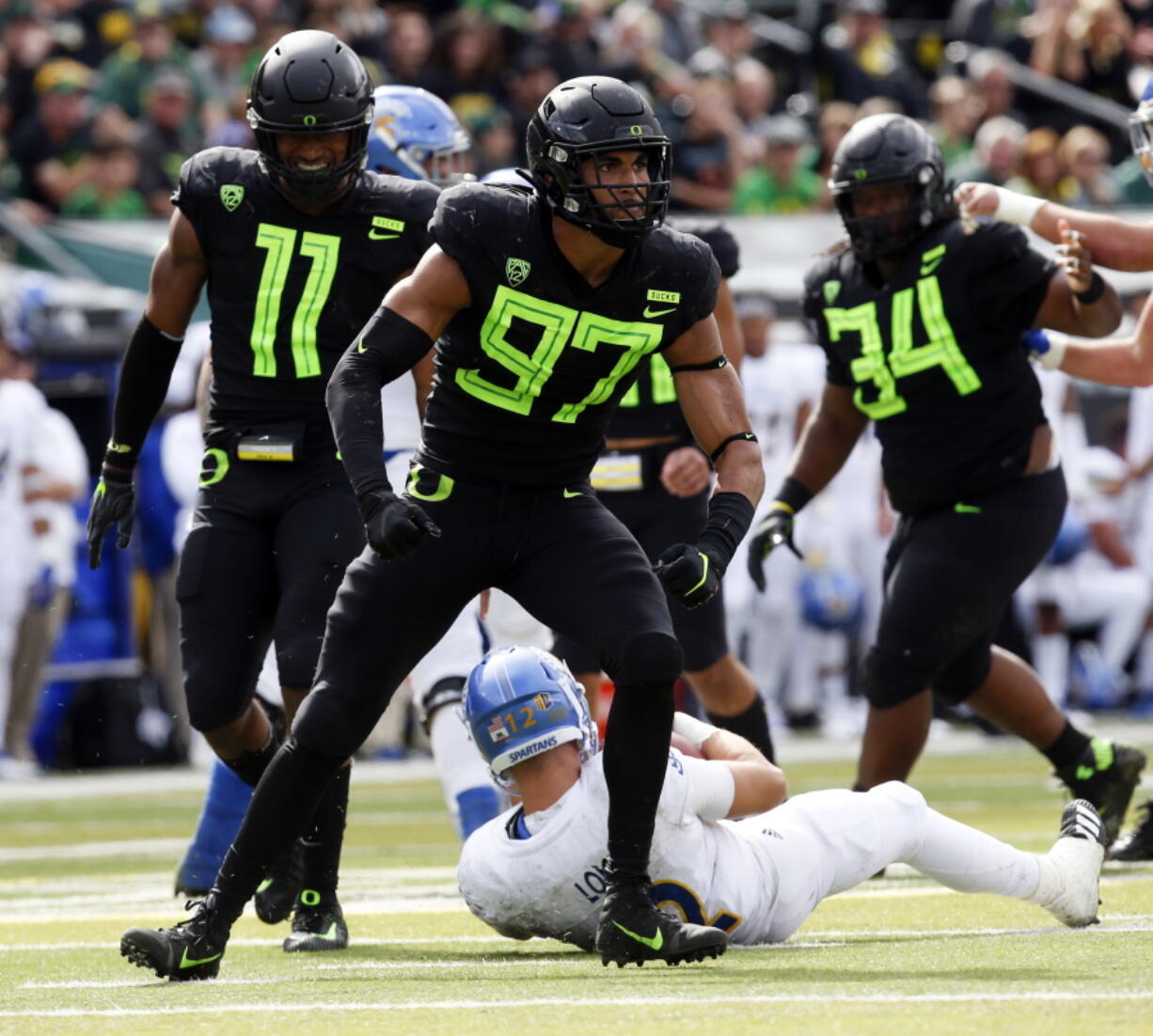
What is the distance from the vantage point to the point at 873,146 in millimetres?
6676

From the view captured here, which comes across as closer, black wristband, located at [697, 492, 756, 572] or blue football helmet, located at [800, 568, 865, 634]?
black wristband, located at [697, 492, 756, 572]

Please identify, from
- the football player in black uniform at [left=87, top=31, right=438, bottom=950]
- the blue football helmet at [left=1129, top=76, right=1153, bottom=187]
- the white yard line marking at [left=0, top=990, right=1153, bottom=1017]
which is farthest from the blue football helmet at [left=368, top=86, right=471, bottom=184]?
the white yard line marking at [left=0, top=990, right=1153, bottom=1017]

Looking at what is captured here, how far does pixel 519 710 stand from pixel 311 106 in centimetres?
153

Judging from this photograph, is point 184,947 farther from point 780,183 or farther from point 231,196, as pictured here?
point 780,183

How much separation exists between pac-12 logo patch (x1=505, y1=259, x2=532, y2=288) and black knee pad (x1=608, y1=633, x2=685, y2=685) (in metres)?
0.75

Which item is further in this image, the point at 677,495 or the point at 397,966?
the point at 677,495

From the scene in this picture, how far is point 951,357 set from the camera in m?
6.66

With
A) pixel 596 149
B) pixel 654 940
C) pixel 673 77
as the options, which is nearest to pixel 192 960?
pixel 654 940

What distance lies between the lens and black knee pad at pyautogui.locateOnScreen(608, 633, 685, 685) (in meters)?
4.79

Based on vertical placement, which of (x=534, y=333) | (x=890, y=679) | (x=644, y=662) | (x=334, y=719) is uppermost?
(x=534, y=333)

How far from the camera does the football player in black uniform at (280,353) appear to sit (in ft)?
18.2

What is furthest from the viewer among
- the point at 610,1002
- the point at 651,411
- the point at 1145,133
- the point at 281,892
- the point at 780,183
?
the point at 780,183

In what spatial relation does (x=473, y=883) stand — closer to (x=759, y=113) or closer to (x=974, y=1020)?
(x=974, y=1020)

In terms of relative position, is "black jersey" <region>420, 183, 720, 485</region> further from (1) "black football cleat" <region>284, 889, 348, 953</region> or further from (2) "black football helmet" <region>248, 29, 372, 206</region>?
(1) "black football cleat" <region>284, 889, 348, 953</region>
